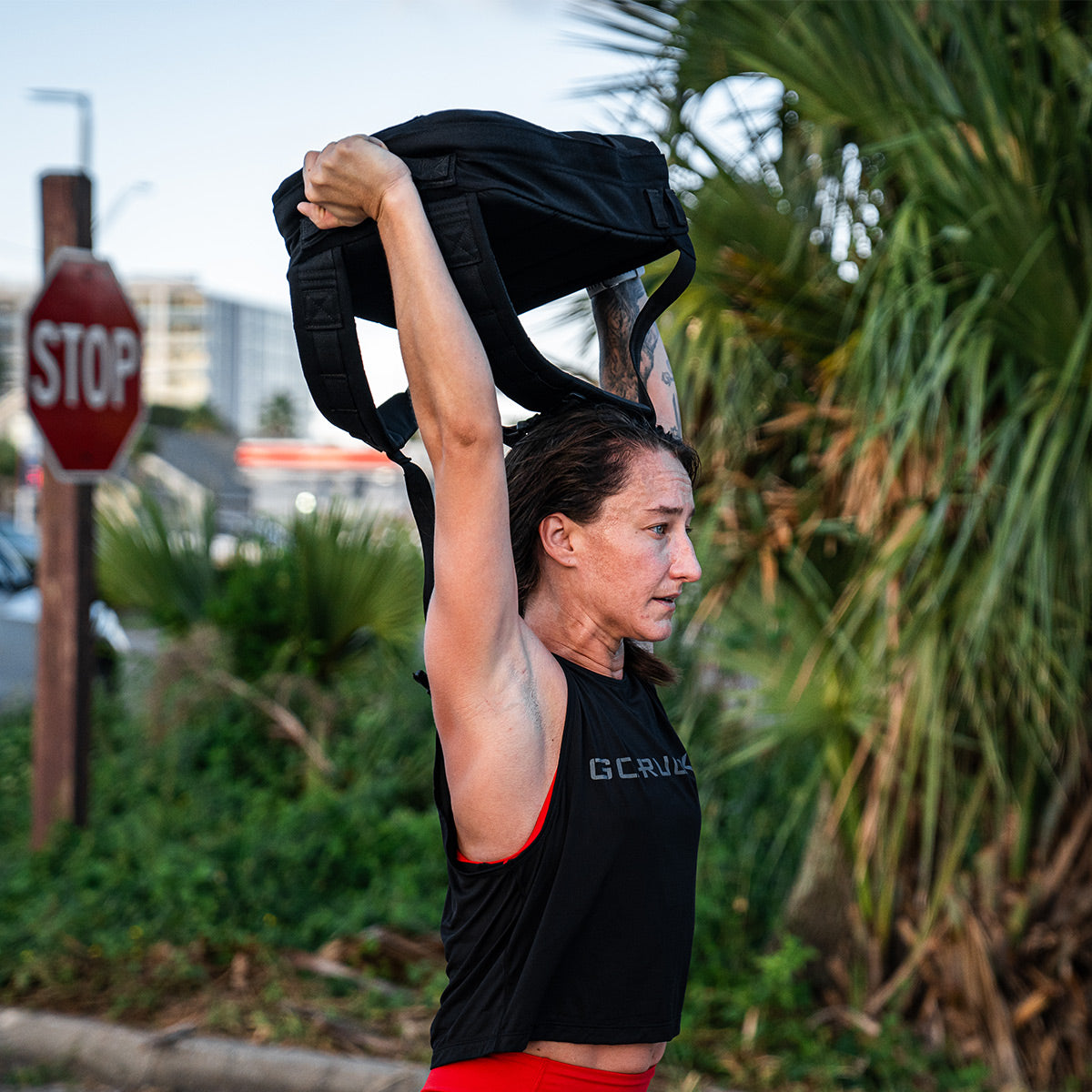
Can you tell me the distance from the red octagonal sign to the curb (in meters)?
2.36

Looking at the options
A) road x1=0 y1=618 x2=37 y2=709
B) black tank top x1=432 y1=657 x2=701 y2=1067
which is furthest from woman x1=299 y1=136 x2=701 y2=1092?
road x1=0 y1=618 x2=37 y2=709

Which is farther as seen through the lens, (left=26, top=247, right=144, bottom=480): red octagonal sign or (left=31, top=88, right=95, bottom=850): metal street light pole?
(left=31, top=88, right=95, bottom=850): metal street light pole

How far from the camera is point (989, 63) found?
3.32 meters

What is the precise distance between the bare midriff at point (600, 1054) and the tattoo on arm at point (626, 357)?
1.04m

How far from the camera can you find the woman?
1.52 m

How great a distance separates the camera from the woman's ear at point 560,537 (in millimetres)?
1791

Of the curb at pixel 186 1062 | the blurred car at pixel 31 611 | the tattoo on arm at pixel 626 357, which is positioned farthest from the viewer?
the blurred car at pixel 31 611

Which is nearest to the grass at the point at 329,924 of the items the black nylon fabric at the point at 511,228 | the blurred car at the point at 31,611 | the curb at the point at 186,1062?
the curb at the point at 186,1062

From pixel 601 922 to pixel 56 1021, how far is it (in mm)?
3328

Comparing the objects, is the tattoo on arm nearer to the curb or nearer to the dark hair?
the dark hair

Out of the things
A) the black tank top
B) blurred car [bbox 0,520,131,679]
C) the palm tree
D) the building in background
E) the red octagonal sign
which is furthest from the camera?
the building in background

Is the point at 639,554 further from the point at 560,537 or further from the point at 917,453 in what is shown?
the point at 917,453

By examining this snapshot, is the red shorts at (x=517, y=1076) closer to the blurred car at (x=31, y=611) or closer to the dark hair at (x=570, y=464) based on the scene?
the dark hair at (x=570, y=464)

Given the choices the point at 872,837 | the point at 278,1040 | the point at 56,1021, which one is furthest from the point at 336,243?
the point at 56,1021
